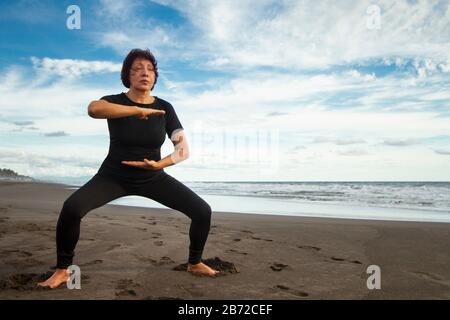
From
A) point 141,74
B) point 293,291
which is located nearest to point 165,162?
point 141,74

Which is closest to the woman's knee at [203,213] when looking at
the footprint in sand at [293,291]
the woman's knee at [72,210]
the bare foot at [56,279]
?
the footprint in sand at [293,291]

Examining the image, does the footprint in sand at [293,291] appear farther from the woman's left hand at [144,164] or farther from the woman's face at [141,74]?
the woman's face at [141,74]

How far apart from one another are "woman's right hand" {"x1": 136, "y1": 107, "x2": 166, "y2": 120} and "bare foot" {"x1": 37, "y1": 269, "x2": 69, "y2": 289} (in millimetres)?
1698

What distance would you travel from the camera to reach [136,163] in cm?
377

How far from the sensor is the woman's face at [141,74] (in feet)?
13.1

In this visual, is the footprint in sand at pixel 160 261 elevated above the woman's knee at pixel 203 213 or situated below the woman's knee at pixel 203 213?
below

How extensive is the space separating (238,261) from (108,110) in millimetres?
2549

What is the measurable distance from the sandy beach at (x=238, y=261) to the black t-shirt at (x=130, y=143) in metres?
1.12

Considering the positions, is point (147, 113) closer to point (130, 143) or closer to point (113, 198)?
point (130, 143)

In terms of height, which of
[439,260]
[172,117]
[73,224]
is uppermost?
[172,117]
